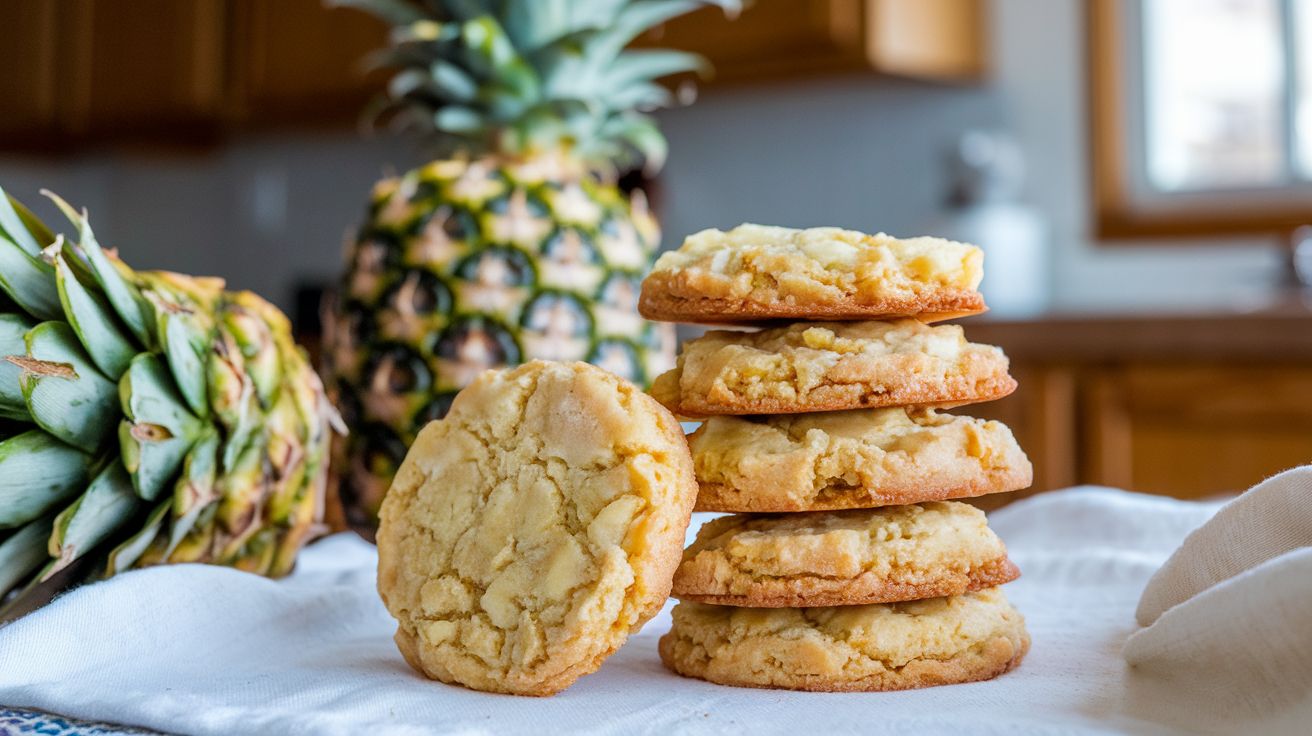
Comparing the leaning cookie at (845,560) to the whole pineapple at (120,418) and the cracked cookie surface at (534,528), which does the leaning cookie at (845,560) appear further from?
the whole pineapple at (120,418)

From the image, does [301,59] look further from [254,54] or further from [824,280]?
[824,280]

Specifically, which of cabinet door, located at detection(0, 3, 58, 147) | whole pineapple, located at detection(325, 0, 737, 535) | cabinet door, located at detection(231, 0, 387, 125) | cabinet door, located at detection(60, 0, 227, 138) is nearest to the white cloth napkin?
whole pineapple, located at detection(325, 0, 737, 535)

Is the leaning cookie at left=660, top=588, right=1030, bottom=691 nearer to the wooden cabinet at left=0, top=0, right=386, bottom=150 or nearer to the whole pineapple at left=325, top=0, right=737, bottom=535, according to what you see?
the whole pineapple at left=325, top=0, right=737, bottom=535

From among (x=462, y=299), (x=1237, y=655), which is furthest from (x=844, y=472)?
(x=462, y=299)

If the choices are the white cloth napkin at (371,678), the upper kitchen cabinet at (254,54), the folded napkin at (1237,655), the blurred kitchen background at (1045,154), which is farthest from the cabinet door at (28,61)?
the folded napkin at (1237,655)

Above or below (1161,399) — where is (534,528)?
below

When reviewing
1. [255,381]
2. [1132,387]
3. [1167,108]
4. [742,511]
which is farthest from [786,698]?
[1167,108]

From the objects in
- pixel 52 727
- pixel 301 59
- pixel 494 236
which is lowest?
pixel 52 727
